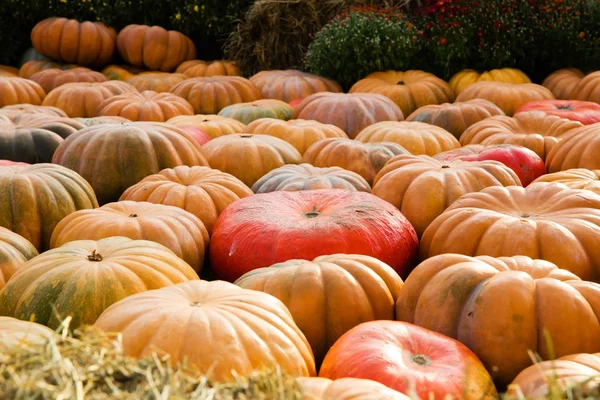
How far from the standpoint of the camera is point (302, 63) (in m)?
8.12

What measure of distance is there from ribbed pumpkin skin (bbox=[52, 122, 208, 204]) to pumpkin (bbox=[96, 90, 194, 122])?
1668mm

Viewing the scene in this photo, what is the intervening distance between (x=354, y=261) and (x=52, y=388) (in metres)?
1.56

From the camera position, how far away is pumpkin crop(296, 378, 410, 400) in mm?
1532

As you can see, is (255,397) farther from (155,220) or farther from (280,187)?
(280,187)

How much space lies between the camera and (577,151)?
13.3ft

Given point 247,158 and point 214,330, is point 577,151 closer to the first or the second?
point 247,158

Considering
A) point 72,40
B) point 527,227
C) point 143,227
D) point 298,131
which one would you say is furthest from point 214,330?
point 72,40

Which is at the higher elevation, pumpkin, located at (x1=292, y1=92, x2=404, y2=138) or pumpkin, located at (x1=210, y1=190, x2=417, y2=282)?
pumpkin, located at (x1=210, y1=190, x2=417, y2=282)

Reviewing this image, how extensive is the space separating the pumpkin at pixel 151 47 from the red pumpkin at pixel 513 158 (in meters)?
4.74

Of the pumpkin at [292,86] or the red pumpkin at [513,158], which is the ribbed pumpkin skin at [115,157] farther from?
the pumpkin at [292,86]

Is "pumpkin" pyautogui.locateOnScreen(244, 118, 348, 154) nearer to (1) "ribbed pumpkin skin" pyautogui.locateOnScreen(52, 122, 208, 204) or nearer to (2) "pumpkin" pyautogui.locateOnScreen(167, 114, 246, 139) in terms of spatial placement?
(2) "pumpkin" pyautogui.locateOnScreen(167, 114, 246, 139)

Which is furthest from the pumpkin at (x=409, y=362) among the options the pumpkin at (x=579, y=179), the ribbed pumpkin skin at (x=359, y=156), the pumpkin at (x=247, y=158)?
the pumpkin at (x=247, y=158)

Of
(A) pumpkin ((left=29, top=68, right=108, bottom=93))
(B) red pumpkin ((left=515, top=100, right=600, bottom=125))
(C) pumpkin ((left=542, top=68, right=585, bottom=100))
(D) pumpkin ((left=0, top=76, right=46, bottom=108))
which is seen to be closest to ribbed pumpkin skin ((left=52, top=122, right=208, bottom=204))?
(B) red pumpkin ((left=515, top=100, right=600, bottom=125))

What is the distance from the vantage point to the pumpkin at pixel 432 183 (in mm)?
3518
